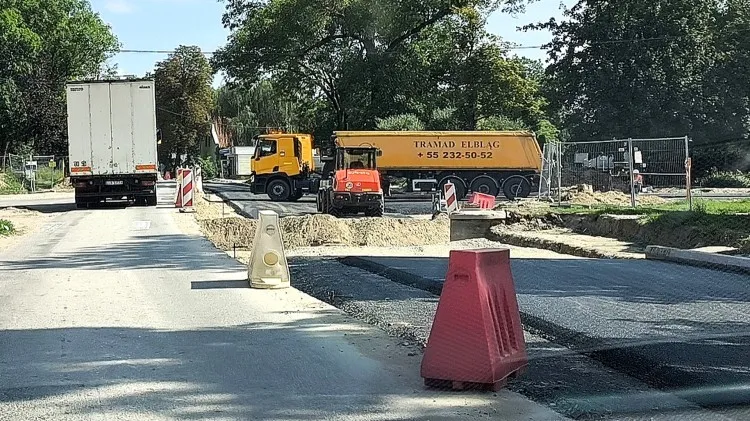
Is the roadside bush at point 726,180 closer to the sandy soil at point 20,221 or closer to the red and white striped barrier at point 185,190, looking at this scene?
the red and white striped barrier at point 185,190

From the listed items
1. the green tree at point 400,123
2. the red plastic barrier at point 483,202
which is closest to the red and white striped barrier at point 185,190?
the red plastic barrier at point 483,202

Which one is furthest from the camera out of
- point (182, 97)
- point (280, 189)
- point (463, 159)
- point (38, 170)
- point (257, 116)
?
point (257, 116)

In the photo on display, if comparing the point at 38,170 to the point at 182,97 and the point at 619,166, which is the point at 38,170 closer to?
the point at 182,97

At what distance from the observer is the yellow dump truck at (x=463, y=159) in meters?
40.9

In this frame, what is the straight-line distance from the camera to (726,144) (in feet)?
179

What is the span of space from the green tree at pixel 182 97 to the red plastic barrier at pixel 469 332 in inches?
3358

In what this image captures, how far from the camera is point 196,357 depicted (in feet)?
24.7

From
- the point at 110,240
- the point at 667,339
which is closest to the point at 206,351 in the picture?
the point at 667,339

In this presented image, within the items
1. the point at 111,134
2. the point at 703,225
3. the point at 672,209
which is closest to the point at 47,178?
the point at 111,134

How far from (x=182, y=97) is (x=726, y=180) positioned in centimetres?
5682

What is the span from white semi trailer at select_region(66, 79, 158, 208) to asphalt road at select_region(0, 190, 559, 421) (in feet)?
57.1

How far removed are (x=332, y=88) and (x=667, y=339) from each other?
51.0 meters

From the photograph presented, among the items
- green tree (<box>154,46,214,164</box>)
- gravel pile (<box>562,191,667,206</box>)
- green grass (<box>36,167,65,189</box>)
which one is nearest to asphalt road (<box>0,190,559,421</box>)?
gravel pile (<box>562,191,667,206</box>)

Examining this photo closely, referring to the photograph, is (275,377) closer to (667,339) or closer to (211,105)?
(667,339)
